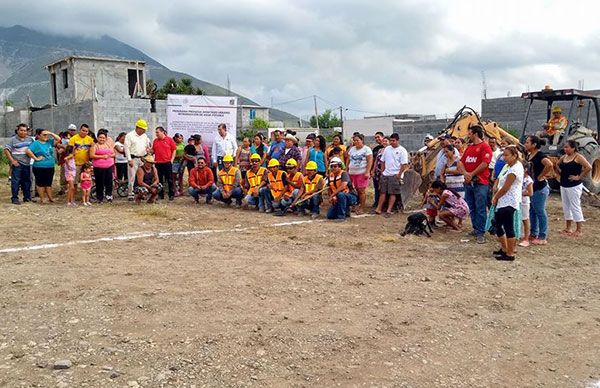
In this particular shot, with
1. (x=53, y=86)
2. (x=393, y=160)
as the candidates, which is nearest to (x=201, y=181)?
(x=393, y=160)

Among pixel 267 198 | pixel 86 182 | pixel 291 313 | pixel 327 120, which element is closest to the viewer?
pixel 291 313

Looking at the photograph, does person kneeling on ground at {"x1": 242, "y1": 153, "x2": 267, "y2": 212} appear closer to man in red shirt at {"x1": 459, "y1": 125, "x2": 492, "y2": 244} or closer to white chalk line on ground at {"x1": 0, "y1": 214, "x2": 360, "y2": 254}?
white chalk line on ground at {"x1": 0, "y1": 214, "x2": 360, "y2": 254}

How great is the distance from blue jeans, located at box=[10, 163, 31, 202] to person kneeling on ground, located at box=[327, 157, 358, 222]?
19.2ft

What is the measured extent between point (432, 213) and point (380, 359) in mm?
5555

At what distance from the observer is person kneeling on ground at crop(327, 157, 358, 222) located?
32.7 feet

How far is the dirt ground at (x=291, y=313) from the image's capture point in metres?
3.92

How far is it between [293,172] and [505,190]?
4483mm

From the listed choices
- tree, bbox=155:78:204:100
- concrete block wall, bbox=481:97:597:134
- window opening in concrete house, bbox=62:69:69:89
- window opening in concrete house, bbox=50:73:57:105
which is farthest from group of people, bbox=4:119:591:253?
tree, bbox=155:78:204:100

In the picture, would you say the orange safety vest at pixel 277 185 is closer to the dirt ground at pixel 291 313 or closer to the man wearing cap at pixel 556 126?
the dirt ground at pixel 291 313

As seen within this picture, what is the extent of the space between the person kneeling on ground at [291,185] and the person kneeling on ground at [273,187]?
0.36 feet

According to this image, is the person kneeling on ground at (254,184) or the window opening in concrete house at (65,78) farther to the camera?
the window opening in concrete house at (65,78)

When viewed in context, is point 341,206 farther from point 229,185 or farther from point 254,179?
point 229,185

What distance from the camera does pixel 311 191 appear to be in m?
10.5

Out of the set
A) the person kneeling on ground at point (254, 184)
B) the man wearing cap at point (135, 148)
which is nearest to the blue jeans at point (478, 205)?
the person kneeling on ground at point (254, 184)
